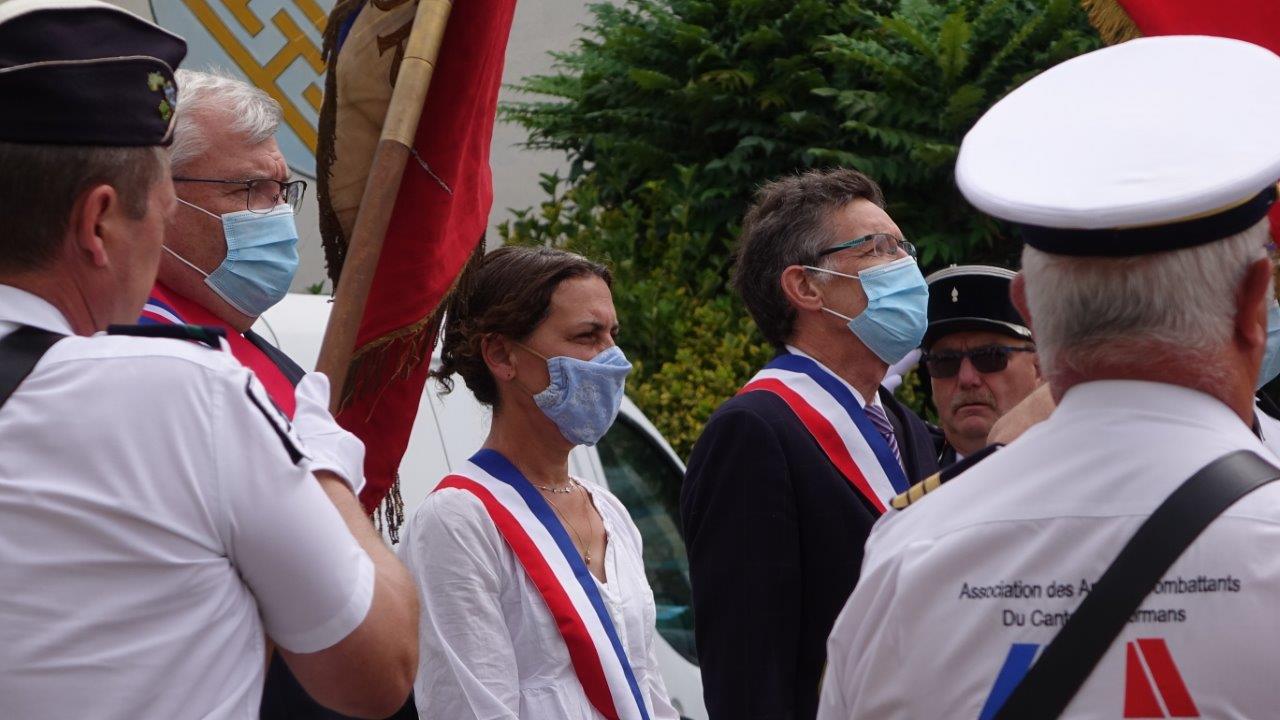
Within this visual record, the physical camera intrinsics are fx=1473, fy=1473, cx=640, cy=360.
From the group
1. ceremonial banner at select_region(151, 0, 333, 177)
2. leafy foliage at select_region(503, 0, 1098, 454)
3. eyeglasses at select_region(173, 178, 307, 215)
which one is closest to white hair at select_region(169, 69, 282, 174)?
eyeglasses at select_region(173, 178, 307, 215)

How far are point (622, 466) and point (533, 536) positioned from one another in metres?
2.31

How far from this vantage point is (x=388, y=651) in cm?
189

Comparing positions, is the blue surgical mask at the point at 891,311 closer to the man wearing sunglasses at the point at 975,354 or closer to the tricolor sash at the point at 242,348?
the man wearing sunglasses at the point at 975,354

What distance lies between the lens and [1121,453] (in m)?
1.77

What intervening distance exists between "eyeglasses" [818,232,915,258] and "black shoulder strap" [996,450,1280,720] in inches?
86.2

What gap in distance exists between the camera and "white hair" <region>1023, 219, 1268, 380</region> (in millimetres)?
1771

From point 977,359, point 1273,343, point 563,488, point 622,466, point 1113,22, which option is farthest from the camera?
point 622,466

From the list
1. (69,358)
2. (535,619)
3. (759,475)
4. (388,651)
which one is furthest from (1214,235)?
(535,619)

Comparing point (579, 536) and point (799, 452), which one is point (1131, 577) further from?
point (579, 536)

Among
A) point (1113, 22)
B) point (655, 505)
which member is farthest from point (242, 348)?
point (655, 505)

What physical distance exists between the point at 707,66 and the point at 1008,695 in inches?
267

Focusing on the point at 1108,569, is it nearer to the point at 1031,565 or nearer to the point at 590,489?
the point at 1031,565

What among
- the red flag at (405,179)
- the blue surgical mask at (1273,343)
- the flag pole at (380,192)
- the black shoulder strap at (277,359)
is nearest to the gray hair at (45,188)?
the flag pole at (380,192)

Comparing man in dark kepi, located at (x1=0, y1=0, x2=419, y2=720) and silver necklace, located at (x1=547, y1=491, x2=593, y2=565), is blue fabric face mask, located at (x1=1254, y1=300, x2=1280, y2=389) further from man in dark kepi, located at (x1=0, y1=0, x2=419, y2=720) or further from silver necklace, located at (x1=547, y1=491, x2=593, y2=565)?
man in dark kepi, located at (x1=0, y1=0, x2=419, y2=720)
